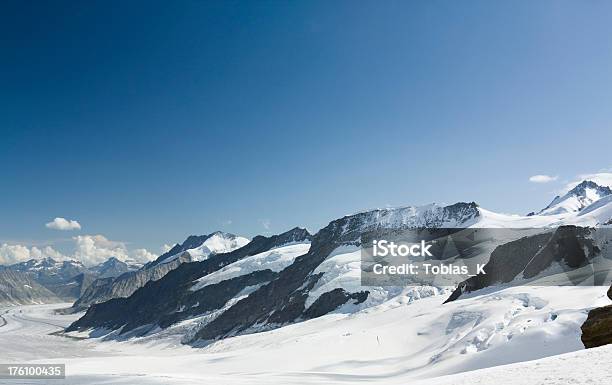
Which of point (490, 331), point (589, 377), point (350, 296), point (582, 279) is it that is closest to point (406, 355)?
point (490, 331)

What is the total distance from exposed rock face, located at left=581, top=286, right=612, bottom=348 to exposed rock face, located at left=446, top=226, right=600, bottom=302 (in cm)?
5173

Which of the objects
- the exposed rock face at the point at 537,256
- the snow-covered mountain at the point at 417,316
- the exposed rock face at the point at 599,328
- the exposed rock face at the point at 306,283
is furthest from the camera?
the exposed rock face at the point at 306,283

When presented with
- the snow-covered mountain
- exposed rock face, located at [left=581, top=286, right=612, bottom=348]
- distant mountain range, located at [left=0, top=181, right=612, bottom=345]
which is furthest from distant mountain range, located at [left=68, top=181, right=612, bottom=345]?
exposed rock face, located at [left=581, top=286, right=612, bottom=348]

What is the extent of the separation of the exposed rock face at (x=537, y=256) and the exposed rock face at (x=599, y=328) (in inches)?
2036

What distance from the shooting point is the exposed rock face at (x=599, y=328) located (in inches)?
843

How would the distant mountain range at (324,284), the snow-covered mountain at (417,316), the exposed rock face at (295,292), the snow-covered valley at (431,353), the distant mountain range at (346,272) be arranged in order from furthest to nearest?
the exposed rock face at (295,292)
the distant mountain range at (324,284)
the distant mountain range at (346,272)
the snow-covered mountain at (417,316)
the snow-covered valley at (431,353)

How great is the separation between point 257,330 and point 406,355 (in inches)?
3488

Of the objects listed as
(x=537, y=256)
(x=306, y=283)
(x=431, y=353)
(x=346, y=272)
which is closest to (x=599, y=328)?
(x=431, y=353)

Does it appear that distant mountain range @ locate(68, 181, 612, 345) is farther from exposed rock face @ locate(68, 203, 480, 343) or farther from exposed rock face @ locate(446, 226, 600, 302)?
exposed rock face @ locate(446, 226, 600, 302)

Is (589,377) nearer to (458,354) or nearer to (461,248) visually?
(458,354)

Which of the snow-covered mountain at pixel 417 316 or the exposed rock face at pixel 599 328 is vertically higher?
the exposed rock face at pixel 599 328

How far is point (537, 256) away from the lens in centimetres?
7419

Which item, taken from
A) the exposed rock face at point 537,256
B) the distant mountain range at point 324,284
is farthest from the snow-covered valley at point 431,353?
the distant mountain range at point 324,284

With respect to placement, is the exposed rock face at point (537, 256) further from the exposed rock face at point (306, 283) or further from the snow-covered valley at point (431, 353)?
the exposed rock face at point (306, 283)
